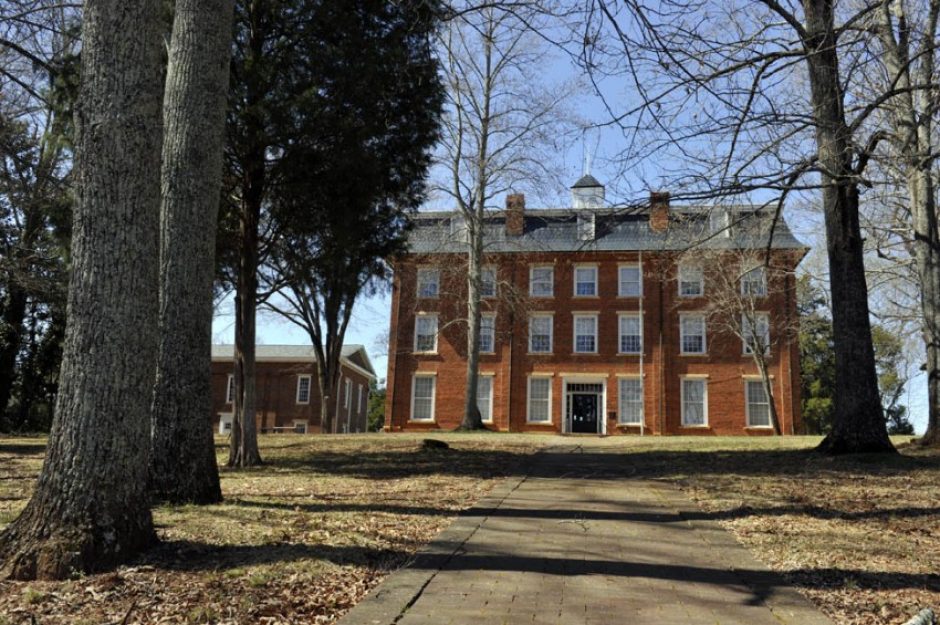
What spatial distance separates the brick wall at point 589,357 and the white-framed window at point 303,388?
8087 millimetres

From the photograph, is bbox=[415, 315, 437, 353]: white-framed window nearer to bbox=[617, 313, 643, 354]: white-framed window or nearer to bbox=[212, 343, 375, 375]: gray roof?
bbox=[212, 343, 375, 375]: gray roof

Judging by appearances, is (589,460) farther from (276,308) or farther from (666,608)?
(276,308)

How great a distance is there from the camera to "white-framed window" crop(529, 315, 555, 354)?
115 feet

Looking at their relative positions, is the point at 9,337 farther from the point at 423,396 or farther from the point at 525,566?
the point at 525,566

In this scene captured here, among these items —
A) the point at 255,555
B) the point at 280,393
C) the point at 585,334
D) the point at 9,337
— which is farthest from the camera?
the point at 280,393

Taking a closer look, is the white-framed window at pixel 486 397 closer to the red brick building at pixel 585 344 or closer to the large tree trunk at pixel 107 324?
the red brick building at pixel 585 344

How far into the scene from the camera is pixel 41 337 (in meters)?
27.3

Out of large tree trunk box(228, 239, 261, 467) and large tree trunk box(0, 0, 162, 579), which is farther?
large tree trunk box(228, 239, 261, 467)

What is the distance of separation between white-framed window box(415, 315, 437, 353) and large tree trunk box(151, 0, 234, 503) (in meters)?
28.5

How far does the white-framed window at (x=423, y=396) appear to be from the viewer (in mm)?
35219

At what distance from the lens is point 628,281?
35.2m

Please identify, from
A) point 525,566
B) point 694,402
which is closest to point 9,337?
point 525,566

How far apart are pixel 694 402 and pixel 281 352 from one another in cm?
2510

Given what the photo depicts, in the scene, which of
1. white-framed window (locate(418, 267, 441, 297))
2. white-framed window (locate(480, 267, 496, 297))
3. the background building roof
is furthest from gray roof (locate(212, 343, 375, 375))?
white-framed window (locate(480, 267, 496, 297))
